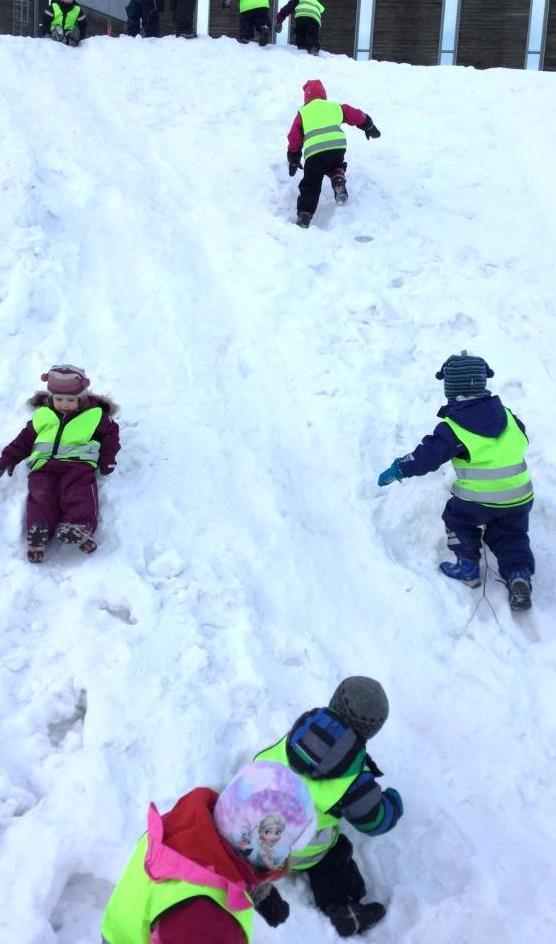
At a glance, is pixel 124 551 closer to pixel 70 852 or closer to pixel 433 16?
pixel 70 852

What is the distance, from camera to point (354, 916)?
2816mm

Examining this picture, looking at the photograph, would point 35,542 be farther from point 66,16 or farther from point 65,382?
point 66,16

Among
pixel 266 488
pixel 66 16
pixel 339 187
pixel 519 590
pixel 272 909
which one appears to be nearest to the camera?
pixel 272 909

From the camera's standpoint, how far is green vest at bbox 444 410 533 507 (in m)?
4.27

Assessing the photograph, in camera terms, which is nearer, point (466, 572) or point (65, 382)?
point (466, 572)

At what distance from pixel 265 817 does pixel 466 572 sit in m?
2.49

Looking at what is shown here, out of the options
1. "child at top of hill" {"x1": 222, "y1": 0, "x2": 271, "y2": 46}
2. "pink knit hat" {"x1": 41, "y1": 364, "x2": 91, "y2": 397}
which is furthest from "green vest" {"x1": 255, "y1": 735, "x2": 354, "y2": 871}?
"child at top of hill" {"x1": 222, "y1": 0, "x2": 271, "y2": 46}

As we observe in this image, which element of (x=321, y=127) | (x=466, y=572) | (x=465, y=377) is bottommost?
(x=466, y=572)

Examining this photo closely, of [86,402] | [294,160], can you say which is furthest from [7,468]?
[294,160]

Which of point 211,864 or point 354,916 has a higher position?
point 211,864

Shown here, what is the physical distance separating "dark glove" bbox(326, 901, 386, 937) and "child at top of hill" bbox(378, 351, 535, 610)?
187cm

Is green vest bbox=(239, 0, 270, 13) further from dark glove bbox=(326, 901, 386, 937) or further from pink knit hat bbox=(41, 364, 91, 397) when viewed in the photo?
dark glove bbox=(326, 901, 386, 937)

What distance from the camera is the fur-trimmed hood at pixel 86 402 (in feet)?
15.1

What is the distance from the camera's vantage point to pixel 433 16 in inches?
725
